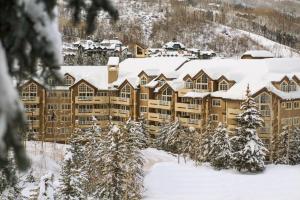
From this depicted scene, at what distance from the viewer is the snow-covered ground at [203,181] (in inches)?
1077

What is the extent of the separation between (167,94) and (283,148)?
12.3 meters

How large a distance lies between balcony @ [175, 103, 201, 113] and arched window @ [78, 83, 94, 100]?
8062 millimetres

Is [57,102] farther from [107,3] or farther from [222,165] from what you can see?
[107,3]

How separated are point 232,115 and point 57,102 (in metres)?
16.2

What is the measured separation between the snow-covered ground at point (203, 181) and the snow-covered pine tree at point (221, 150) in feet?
2.15

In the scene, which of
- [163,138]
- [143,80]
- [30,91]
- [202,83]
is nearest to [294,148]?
[202,83]

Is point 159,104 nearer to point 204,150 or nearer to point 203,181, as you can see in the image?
point 204,150

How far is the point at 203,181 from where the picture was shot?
30516mm

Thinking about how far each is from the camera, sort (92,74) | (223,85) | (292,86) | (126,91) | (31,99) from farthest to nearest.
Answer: (92,74)
(126,91)
(31,99)
(223,85)
(292,86)

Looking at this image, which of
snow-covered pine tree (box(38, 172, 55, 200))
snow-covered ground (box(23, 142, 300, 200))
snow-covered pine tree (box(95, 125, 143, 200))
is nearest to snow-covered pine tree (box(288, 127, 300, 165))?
snow-covered ground (box(23, 142, 300, 200))

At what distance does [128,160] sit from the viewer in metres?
25.8

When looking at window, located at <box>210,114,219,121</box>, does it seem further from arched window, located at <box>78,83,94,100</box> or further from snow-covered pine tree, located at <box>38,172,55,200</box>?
snow-covered pine tree, located at <box>38,172,55,200</box>

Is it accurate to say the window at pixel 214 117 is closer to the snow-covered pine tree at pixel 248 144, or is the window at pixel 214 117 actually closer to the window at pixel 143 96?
the window at pixel 143 96

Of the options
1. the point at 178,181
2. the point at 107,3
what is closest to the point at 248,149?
the point at 178,181
